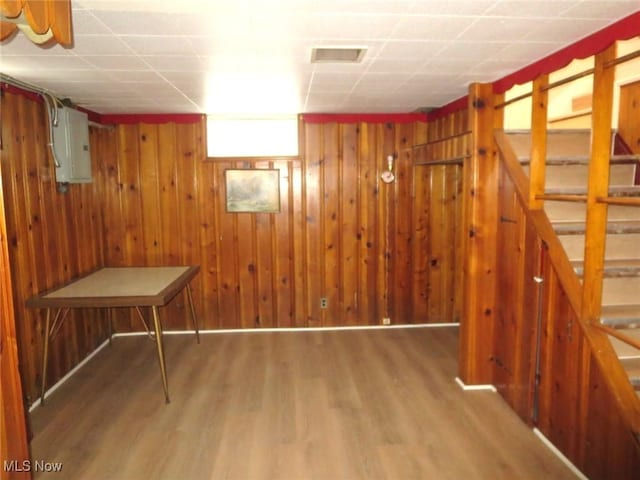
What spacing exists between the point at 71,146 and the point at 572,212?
3.89 metres

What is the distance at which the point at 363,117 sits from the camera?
4707 mm

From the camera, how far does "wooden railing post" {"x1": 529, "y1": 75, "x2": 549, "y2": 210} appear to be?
2.63 m

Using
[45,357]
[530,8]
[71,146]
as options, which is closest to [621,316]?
[530,8]

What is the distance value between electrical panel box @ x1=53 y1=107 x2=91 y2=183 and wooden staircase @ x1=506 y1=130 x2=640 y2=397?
3508 millimetres

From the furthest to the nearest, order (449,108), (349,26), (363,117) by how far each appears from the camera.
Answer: (363,117) < (449,108) < (349,26)

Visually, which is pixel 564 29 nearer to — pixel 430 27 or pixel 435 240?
pixel 430 27

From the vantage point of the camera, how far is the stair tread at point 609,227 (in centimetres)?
250

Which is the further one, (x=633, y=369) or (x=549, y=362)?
(x=549, y=362)

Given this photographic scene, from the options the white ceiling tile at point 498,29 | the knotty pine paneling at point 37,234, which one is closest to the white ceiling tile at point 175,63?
the knotty pine paneling at point 37,234

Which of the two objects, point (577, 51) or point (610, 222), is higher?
point (577, 51)

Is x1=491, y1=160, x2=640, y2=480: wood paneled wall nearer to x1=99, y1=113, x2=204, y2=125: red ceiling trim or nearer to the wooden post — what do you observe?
the wooden post

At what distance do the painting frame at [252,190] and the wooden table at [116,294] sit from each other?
35.7 inches

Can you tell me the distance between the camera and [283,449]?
2.68 m

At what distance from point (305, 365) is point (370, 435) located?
47.7 inches
